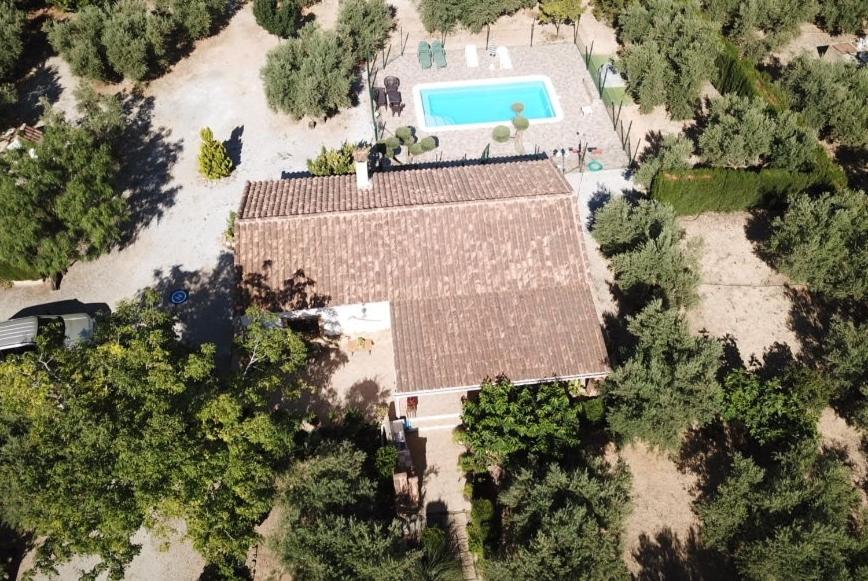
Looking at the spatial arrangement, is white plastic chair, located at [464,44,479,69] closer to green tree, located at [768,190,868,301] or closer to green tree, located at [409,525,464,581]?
green tree, located at [768,190,868,301]

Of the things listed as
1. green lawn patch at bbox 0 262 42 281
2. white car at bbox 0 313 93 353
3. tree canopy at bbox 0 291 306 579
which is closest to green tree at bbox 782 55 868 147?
tree canopy at bbox 0 291 306 579

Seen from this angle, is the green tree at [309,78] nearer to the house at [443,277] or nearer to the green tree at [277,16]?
the green tree at [277,16]

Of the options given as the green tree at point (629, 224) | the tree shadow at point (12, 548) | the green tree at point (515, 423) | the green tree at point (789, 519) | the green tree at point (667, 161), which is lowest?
the tree shadow at point (12, 548)

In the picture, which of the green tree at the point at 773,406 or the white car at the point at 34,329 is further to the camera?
the white car at the point at 34,329

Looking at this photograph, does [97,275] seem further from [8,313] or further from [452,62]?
[452,62]

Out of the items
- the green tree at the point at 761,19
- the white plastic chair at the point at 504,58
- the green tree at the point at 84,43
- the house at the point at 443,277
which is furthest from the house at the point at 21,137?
the green tree at the point at 761,19
